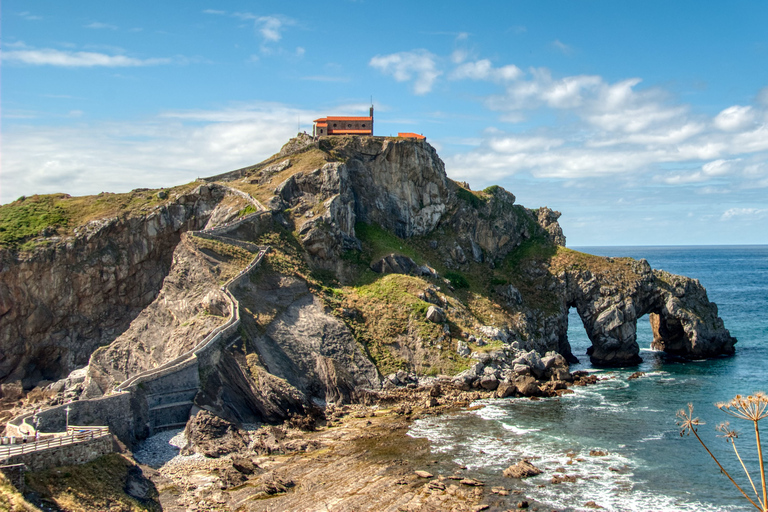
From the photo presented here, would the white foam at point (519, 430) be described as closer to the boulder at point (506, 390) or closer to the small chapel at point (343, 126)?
the boulder at point (506, 390)

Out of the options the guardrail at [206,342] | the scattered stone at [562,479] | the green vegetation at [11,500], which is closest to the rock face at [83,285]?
the guardrail at [206,342]

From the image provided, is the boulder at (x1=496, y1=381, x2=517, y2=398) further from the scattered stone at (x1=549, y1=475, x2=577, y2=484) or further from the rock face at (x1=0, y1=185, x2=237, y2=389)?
the rock face at (x1=0, y1=185, x2=237, y2=389)

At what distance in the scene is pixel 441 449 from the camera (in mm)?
45312

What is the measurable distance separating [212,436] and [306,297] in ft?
84.3

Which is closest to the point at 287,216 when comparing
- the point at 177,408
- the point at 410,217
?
the point at 410,217

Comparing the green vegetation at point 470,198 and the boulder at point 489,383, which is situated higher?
the green vegetation at point 470,198

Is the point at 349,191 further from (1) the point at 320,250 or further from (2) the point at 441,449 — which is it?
(2) the point at 441,449

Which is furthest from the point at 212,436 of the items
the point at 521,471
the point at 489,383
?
the point at 489,383

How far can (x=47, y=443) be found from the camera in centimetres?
3031

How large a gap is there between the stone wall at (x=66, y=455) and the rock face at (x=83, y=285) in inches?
1754

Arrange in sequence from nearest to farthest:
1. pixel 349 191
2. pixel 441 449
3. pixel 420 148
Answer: pixel 441 449 → pixel 349 191 → pixel 420 148

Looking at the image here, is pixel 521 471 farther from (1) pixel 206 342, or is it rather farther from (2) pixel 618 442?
(1) pixel 206 342

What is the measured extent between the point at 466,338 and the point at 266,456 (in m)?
30.9

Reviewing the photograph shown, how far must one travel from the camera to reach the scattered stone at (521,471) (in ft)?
130
